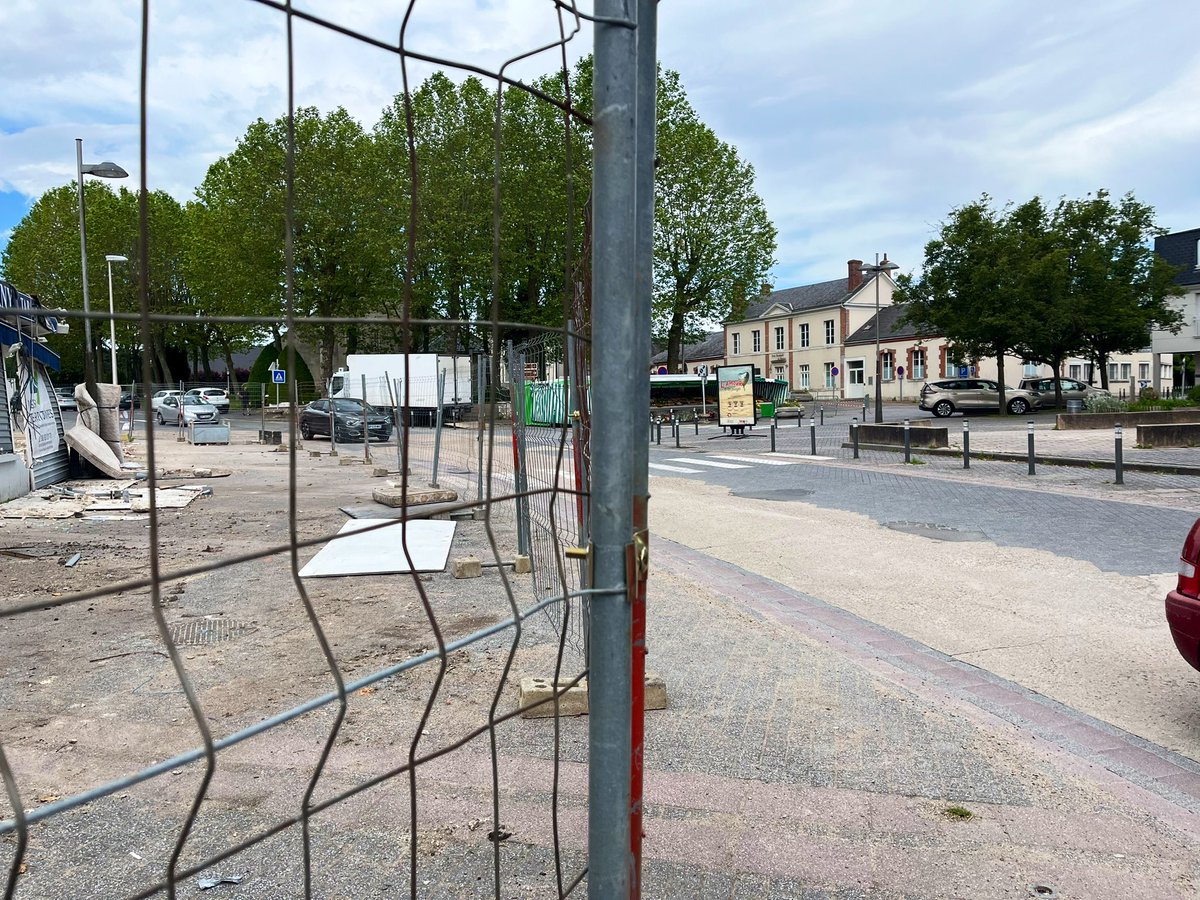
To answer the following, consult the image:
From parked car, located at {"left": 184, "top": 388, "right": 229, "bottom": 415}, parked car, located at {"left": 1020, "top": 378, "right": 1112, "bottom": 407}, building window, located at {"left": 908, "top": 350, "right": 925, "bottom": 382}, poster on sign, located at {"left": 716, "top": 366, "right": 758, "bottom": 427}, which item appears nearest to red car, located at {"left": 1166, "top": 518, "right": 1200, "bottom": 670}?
poster on sign, located at {"left": 716, "top": 366, "right": 758, "bottom": 427}

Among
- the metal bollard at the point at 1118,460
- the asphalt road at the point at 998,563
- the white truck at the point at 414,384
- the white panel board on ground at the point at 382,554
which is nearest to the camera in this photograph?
the asphalt road at the point at 998,563

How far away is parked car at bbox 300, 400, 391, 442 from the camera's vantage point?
67.7ft

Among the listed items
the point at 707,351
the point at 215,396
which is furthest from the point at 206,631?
the point at 707,351

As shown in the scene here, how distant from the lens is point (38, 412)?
14.5m

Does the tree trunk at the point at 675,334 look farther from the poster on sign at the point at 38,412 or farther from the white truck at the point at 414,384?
the poster on sign at the point at 38,412

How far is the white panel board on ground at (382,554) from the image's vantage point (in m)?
7.53

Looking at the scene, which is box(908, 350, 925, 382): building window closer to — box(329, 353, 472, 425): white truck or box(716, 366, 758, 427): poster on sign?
box(716, 366, 758, 427): poster on sign

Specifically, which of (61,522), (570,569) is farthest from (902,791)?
(61,522)

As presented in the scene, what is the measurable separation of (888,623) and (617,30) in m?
4.97

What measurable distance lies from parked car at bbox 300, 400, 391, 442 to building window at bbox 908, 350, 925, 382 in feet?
139

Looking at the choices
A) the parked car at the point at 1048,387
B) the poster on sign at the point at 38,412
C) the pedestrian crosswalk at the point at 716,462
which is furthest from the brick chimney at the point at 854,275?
the poster on sign at the point at 38,412

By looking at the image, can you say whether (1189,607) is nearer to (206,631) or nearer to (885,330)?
(206,631)

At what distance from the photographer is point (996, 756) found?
3736mm

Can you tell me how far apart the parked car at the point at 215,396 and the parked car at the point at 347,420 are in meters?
18.7
